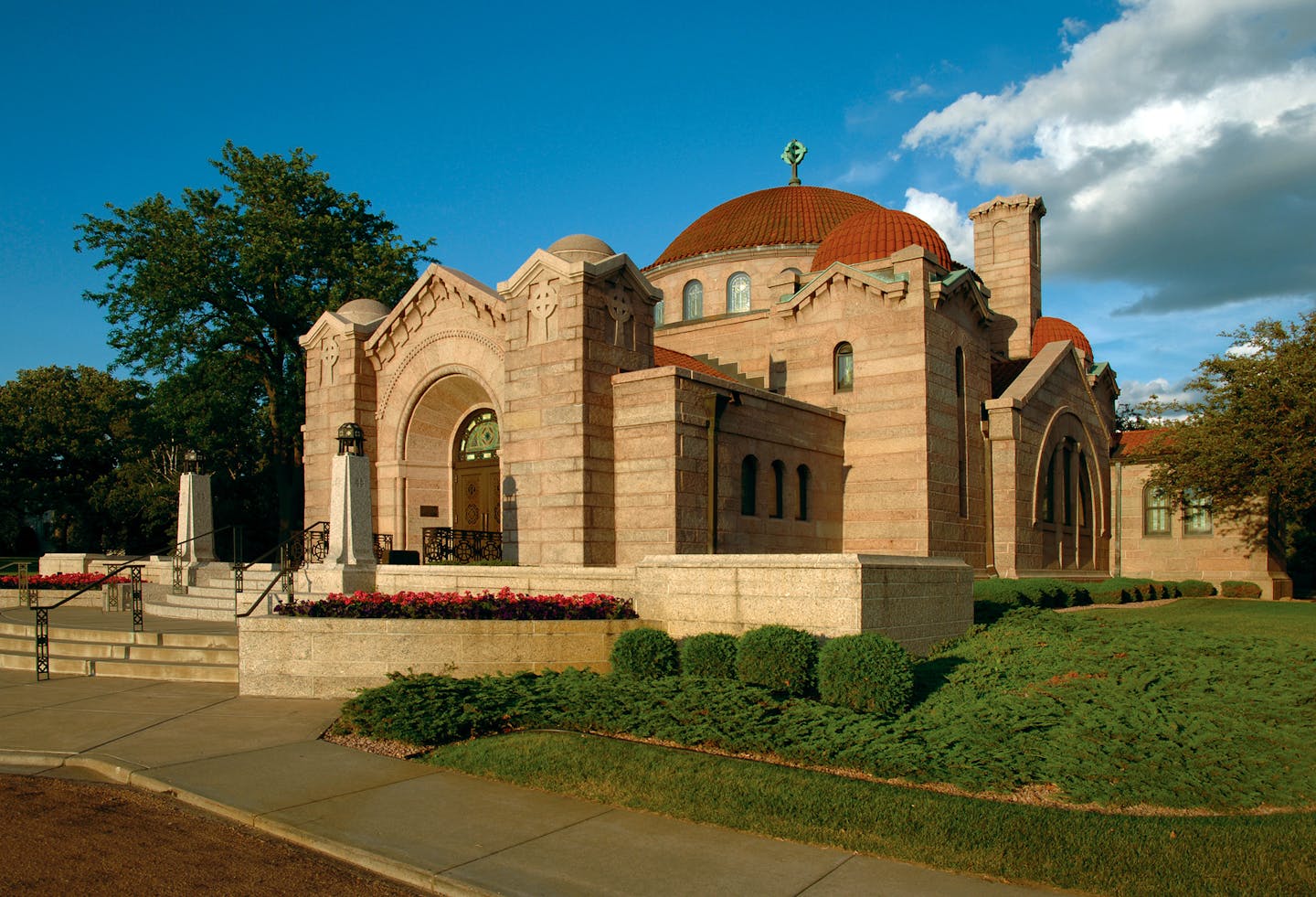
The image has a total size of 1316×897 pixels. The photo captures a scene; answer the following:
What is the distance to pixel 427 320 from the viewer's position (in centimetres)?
2438

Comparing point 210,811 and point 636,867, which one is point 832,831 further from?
point 210,811

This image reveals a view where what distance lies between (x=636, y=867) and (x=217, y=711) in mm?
7318

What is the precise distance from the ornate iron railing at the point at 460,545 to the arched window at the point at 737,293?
15455 mm

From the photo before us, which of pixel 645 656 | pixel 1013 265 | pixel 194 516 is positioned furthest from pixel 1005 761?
pixel 1013 265

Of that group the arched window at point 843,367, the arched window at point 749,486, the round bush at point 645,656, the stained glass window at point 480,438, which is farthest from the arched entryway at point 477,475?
Result: the round bush at point 645,656

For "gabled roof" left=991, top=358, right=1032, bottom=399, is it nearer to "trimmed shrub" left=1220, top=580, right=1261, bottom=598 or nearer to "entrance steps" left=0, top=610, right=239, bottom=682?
"trimmed shrub" left=1220, top=580, right=1261, bottom=598

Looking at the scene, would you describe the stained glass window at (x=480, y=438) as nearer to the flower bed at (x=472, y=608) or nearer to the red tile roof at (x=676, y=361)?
the red tile roof at (x=676, y=361)

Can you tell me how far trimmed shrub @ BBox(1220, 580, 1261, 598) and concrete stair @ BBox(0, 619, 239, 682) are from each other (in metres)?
32.1

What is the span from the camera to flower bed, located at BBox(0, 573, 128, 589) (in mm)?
26062

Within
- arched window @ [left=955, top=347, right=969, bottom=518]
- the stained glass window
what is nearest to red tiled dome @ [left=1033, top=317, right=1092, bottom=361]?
arched window @ [left=955, top=347, right=969, bottom=518]

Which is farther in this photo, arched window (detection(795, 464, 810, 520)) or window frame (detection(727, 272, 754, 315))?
window frame (detection(727, 272, 754, 315))

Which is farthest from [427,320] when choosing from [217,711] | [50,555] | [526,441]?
[50,555]

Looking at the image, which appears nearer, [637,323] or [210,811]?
[210,811]

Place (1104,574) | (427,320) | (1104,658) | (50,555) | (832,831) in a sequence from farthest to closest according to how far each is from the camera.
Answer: (1104,574)
(50,555)
(427,320)
(1104,658)
(832,831)
